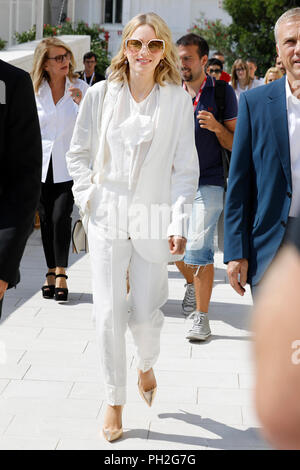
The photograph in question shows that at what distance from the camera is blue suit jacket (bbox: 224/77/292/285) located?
143 inches

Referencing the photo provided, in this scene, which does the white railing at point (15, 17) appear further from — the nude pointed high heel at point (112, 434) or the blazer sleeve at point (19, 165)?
the blazer sleeve at point (19, 165)

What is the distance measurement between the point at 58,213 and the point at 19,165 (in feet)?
12.2

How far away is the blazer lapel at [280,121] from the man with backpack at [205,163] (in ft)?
6.62

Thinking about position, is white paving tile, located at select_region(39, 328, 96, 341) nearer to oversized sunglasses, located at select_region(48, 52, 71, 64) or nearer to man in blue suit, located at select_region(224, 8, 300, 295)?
man in blue suit, located at select_region(224, 8, 300, 295)

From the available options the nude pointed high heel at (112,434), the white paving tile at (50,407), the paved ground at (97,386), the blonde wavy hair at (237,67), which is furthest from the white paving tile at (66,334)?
the blonde wavy hair at (237,67)

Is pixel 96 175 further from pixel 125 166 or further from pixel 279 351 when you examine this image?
pixel 279 351

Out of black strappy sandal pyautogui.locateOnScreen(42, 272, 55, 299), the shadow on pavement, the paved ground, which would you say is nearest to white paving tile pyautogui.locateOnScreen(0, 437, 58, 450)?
the paved ground

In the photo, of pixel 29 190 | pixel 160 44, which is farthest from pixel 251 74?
pixel 29 190

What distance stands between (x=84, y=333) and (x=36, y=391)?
4.07 ft

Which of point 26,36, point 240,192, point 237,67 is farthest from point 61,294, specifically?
point 26,36

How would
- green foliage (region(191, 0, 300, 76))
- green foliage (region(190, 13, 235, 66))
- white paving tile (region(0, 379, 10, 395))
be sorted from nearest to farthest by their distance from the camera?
white paving tile (region(0, 379, 10, 395)) < green foliage (region(191, 0, 300, 76)) < green foliage (region(190, 13, 235, 66))

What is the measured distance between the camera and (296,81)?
3.68m

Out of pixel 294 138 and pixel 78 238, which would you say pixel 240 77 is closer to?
pixel 78 238

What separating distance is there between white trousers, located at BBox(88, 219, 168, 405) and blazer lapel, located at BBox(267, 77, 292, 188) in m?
0.89
